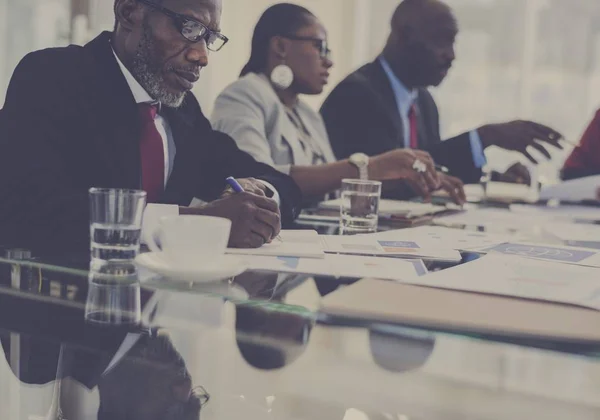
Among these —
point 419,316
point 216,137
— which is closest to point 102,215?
point 419,316

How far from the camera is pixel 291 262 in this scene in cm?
105

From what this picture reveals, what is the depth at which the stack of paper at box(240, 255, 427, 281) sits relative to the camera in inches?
38.2

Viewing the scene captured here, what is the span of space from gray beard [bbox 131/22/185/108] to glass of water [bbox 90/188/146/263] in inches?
23.2

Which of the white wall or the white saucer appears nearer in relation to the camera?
the white saucer

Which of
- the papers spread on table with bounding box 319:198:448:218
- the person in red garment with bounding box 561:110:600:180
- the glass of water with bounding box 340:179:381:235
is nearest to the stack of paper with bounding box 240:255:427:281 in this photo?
the glass of water with bounding box 340:179:381:235

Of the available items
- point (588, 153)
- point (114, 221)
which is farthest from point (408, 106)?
point (114, 221)

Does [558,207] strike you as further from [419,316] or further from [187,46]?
[419,316]

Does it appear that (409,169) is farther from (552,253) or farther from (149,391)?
(149,391)

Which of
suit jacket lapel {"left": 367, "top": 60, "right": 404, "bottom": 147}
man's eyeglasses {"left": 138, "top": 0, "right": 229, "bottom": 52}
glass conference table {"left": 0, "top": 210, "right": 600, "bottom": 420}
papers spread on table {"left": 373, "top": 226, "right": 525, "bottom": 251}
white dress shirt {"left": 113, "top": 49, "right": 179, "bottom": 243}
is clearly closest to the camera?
glass conference table {"left": 0, "top": 210, "right": 600, "bottom": 420}

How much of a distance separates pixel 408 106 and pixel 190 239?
7.51ft

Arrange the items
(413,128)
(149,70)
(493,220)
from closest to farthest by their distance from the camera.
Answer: (149,70)
(493,220)
(413,128)

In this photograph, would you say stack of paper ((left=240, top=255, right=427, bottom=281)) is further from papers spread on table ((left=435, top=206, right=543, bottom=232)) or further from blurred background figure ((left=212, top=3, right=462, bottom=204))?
blurred background figure ((left=212, top=3, right=462, bottom=204))

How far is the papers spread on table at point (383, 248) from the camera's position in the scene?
3.80 feet

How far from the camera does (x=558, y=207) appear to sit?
2361 mm
